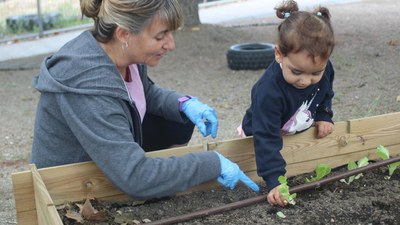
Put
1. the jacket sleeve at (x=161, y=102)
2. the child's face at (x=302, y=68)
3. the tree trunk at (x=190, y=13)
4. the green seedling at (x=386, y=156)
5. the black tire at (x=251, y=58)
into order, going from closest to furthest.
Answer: the child's face at (x=302, y=68) < the green seedling at (x=386, y=156) < the jacket sleeve at (x=161, y=102) < the black tire at (x=251, y=58) < the tree trunk at (x=190, y=13)

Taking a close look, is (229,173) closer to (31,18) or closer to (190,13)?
(190,13)

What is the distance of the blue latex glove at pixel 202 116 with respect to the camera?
2984 mm

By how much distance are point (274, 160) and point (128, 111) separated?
0.67 m

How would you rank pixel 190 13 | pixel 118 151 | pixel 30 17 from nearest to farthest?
pixel 118 151 < pixel 190 13 < pixel 30 17

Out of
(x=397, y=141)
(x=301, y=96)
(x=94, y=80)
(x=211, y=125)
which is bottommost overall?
(x=397, y=141)

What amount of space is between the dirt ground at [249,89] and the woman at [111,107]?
239 millimetres

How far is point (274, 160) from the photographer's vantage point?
2688mm

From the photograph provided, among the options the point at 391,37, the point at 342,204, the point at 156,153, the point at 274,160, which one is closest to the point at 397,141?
the point at 342,204

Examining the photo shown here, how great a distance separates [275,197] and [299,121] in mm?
458

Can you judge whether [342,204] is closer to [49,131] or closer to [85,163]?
[85,163]

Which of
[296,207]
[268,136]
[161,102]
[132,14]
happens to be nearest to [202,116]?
[161,102]

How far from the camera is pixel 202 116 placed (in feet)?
9.97

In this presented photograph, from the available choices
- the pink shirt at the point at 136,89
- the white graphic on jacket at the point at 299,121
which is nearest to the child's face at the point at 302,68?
the white graphic on jacket at the point at 299,121

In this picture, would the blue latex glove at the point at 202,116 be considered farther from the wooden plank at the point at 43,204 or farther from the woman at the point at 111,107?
the wooden plank at the point at 43,204
